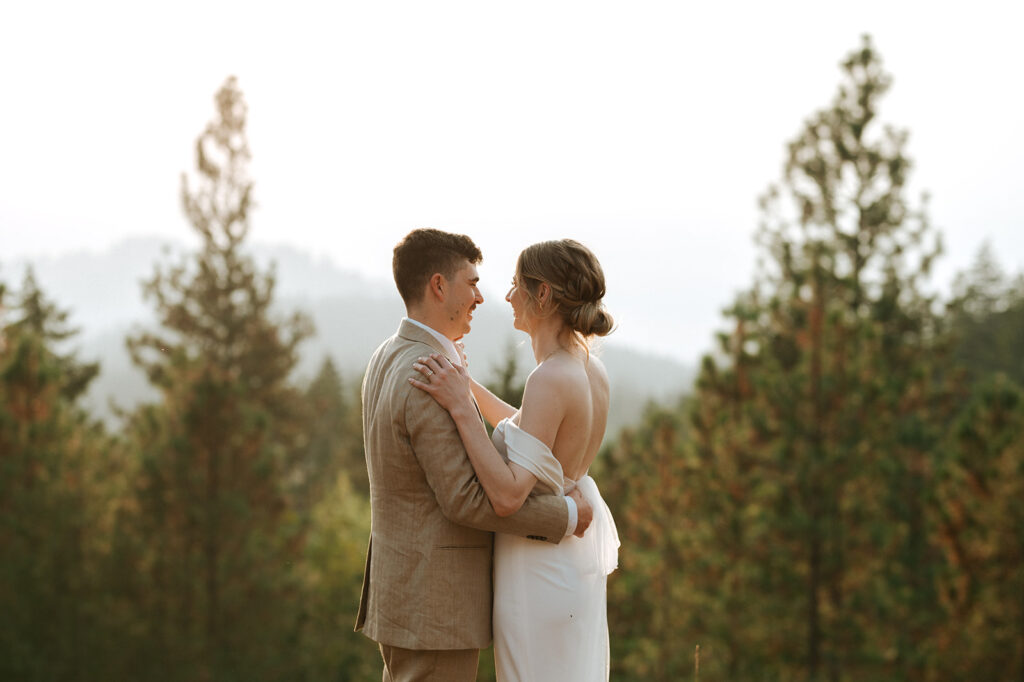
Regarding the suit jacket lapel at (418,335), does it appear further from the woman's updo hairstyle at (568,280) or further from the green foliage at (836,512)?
the green foliage at (836,512)

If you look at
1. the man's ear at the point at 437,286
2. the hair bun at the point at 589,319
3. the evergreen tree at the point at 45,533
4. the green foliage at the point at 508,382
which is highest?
the green foliage at the point at 508,382

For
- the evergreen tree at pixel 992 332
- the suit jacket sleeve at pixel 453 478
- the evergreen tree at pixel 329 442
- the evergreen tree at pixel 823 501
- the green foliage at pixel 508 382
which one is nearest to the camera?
the suit jacket sleeve at pixel 453 478

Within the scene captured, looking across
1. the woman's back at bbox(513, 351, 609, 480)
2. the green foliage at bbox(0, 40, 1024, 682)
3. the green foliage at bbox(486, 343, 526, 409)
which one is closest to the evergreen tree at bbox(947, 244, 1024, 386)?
the green foliage at bbox(0, 40, 1024, 682)

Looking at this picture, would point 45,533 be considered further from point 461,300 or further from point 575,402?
point 575,402

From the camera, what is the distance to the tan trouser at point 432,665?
2.99 meters

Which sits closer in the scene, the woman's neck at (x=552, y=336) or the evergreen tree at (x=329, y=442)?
the woman's neck at (x=552, y=336)

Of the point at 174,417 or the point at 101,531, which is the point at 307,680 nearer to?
the point at 101,531

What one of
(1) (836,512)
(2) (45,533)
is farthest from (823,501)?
(2) (45,533)

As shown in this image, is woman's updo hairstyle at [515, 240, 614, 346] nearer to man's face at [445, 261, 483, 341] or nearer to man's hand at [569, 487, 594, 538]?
man's face at [445, 261, 483, 341]

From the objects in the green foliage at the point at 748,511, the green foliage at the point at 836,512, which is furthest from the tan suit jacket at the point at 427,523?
the green foliage at the point at 836,512

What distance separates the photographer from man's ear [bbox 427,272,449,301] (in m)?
3.13

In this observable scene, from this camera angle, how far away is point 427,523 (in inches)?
118

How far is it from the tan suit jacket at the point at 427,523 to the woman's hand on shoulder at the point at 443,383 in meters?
0.03

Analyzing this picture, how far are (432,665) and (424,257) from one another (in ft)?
4.56
